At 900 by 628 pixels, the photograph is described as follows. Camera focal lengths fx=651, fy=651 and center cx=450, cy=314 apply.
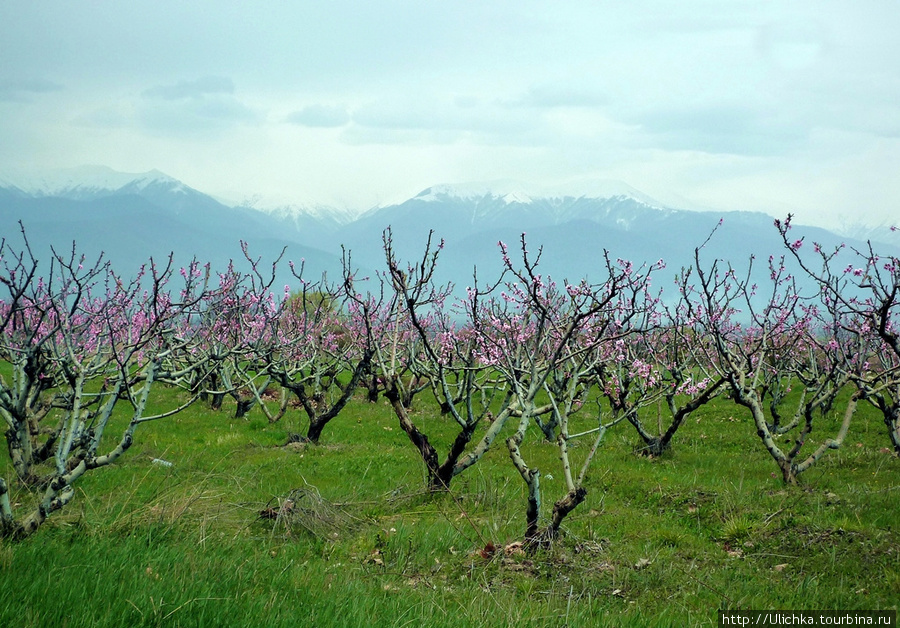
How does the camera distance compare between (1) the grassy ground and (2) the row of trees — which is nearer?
(1) the grassy ground

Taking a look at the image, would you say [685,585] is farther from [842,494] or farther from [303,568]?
[842,494]

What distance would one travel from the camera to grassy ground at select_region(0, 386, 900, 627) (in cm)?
552

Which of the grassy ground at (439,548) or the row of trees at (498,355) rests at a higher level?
the row of trees at (498,355)

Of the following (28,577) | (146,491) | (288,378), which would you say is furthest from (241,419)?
(28,577)

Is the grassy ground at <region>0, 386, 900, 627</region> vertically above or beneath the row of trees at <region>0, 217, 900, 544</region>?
beneath

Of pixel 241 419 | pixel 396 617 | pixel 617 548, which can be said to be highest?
pixel 396 617

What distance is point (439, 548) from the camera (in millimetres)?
8727

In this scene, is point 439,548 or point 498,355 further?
point 498,355

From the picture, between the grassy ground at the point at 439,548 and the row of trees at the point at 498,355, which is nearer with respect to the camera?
the grassy ground at the point at 439,548

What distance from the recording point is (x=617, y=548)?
8.85m

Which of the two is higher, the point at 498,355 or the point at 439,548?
the point at 498,355

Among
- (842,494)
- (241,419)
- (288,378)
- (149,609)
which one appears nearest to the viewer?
(149,609)

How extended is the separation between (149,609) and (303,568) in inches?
96.2

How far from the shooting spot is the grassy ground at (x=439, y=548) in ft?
18.1
